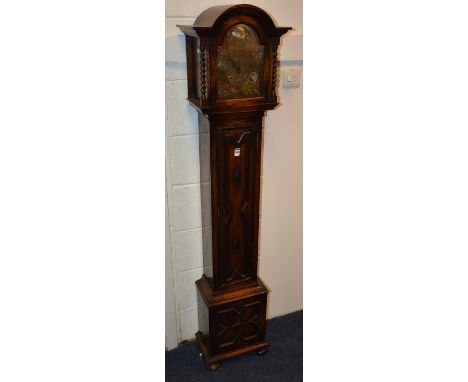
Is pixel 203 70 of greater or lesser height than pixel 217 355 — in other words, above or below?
above

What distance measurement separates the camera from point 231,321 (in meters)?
2.30

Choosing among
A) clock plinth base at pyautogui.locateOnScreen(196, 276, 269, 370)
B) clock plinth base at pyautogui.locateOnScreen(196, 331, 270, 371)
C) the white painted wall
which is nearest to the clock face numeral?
the white painted wall

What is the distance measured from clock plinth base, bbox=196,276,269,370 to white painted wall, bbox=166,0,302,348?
16 cm

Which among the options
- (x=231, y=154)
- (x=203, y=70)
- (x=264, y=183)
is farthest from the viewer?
(x=264, y=183)

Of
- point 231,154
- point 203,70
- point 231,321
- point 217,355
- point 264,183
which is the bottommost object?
point 217,355

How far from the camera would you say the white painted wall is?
205 cm

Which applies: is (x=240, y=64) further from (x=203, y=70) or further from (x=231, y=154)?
(x=231, y=154)

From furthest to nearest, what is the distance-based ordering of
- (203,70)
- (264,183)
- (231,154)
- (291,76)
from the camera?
(264,183) → (291,76) → (231,154) → (203,70)

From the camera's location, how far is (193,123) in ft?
7.00

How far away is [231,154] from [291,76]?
62 centimetres

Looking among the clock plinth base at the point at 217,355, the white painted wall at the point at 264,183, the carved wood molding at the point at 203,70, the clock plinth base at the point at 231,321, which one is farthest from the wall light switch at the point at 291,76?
the clock plinth base at the point at 217,355

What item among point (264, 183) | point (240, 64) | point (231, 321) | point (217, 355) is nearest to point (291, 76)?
point (240, 64)

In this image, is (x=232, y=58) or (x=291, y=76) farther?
(x=291, y=76)

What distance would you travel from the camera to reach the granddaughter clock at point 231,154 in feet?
5.88
